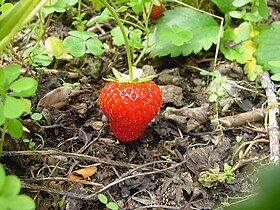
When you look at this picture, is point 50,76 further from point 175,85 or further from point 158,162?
point 158,162

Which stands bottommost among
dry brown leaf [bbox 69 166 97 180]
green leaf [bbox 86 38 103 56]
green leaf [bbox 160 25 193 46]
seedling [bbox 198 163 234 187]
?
seedling [bbox 198 163 234 187]

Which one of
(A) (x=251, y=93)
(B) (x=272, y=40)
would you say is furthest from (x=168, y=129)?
(B) (x=272, y=40)

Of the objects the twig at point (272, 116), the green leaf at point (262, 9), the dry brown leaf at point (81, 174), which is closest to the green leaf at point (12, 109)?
the dry brown leaf at point (81, 174)

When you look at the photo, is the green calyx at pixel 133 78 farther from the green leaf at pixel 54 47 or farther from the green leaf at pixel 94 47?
the green leaf at pixel 54 47

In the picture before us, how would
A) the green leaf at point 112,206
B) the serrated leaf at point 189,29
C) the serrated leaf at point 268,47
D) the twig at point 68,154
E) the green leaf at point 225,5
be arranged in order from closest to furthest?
the green leaf at point 112,206, the twig at point 68,154, the serrated leaf at point 268,47, the serrated leaf at point 189,29, the green leaf at point 225,5

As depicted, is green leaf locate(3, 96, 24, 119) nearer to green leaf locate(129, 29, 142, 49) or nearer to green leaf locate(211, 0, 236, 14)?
green leaf locate(129, 29, 142, 49)

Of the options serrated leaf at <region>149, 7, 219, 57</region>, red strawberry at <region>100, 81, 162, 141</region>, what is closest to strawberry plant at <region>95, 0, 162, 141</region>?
red strawberry at <region>100, 81, 162, 141</region>
